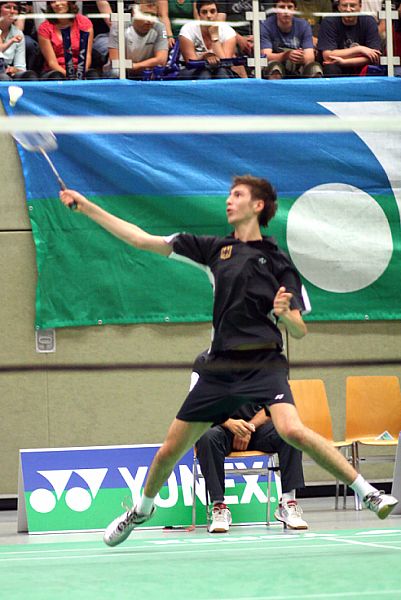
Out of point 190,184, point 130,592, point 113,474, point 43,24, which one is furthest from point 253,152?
point 130,592

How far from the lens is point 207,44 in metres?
11.3

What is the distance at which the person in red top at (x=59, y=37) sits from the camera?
10973 millimetres

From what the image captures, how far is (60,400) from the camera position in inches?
423

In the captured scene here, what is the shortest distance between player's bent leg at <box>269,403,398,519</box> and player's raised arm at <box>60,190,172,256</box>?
40.3 inches

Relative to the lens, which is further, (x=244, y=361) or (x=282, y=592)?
(x=244, y=361)

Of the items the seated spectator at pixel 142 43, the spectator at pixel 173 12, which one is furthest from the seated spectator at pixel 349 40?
the seated spectator at pixel 142 43

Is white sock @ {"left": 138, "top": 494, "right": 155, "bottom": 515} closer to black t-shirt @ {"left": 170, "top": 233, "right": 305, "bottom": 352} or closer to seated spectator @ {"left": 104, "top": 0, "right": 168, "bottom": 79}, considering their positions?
black t-shirt @ {"left": 170, "top": 233, "right": 305, "bottom": 352}

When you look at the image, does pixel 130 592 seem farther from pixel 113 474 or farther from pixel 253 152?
pixel 253 152

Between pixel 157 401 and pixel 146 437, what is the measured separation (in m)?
0.36

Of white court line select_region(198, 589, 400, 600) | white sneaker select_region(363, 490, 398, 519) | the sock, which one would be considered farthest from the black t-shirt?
the sock

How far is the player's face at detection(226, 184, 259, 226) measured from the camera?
6.08 metres

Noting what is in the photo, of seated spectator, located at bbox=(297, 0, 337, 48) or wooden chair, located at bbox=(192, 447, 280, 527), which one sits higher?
seated spectator, located at bbox=(297, 0, 337, 48)

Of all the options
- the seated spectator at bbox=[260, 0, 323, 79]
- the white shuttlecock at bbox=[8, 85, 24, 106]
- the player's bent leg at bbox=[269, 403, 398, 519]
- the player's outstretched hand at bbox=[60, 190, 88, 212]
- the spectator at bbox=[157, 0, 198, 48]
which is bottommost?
the player's bent leg at bbox=[269, 403, 398, 519]

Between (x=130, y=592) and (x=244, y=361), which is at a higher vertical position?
(x=244, y=361)
